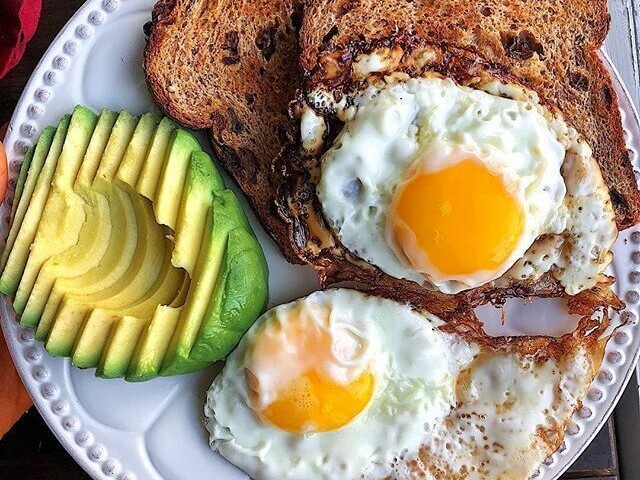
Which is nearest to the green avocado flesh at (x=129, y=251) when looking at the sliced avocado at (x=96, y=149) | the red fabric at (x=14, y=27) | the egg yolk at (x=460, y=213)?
the sliced avocado at (x=96, y=149)

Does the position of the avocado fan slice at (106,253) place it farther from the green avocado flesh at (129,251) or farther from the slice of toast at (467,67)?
the slice of toast at (467,67)

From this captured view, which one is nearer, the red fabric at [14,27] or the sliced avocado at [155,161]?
the sliced avocado at [155,161]

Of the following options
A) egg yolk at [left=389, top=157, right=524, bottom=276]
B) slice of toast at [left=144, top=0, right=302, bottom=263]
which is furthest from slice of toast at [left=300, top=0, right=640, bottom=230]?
egg yolk at [left=389, top=157, right=524, bottom=276]

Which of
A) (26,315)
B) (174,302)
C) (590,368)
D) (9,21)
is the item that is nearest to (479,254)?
(590,368)

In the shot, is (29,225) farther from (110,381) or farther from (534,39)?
(534,39)

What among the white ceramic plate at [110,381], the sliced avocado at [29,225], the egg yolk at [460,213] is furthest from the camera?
the white ceramic plate at [110,381]

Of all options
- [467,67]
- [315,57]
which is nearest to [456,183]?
[467,67]
